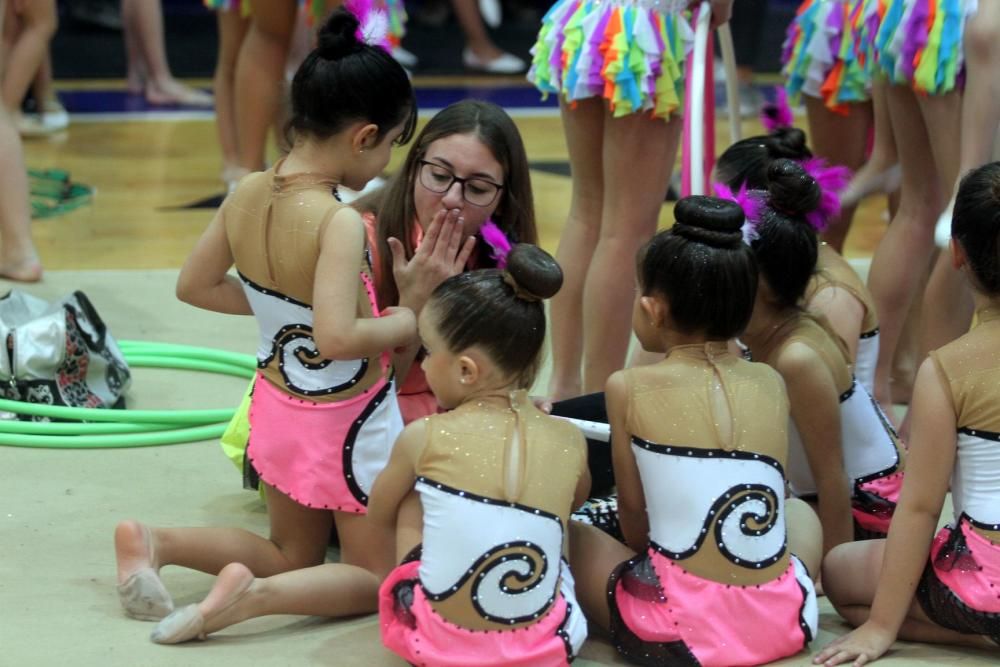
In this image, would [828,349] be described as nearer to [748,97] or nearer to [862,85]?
[862,85]

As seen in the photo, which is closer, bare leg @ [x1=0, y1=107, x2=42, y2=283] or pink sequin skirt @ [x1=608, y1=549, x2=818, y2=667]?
pink sequin skirt @ [x1=608, y1=549, x2=818, y2=667]

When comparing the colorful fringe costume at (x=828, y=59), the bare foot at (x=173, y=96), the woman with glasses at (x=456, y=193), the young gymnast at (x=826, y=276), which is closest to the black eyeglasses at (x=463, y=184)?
the woman with glasses at (x=456, y=193)

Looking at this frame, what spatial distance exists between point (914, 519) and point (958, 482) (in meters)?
0.10

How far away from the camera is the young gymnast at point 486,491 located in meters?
1.99

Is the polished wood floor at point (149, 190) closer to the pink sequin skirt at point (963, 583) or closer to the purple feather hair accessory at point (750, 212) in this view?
the purple feather hair accessory at point (750, 212)

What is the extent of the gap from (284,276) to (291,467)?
30 centimetres

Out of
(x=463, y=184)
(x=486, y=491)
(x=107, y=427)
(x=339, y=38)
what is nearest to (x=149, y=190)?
(x=107, y=427)

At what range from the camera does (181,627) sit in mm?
2096

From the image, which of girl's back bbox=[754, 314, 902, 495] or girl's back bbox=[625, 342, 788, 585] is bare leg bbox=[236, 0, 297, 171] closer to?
girl's back bbox=[754, 314, 902, 495]

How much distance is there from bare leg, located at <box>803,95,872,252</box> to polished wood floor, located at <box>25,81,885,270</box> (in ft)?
3.58

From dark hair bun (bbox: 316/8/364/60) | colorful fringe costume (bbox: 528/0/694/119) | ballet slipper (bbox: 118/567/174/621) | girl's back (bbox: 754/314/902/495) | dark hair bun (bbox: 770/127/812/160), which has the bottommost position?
ballet slipper (bbox: 118/567/174/621)

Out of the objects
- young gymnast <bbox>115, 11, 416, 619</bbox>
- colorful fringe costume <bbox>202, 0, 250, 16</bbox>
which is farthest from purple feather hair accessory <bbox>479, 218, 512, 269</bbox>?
colorful fringe costume <bbox>202, 0, 250, 16</bbox>

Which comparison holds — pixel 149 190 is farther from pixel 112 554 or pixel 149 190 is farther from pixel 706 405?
pixel 706 405

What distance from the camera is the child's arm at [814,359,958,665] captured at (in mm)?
2053
